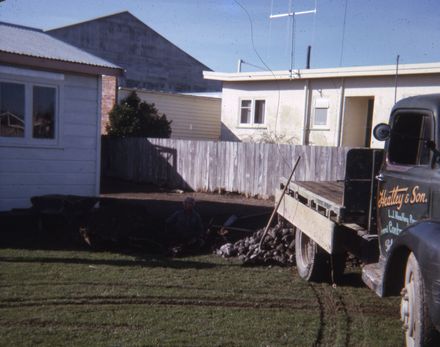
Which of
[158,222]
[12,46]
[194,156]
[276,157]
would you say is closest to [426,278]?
[158,222]

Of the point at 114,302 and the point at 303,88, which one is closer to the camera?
the point at 114,302

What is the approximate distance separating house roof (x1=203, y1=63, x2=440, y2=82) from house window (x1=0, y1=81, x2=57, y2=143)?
10766mm

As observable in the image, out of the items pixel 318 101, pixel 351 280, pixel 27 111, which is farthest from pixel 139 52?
pixel 351 280

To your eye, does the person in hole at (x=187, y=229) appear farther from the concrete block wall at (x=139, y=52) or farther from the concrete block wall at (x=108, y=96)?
the concrete block wall at (x=139, y=52)

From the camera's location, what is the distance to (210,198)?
1540cm

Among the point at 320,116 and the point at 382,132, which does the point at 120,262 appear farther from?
the point at 320,116

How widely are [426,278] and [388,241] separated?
43.7 inches

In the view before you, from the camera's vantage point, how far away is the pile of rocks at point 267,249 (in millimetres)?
8156

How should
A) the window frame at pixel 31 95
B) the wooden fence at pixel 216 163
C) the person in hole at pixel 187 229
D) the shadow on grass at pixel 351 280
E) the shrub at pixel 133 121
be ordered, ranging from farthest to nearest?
the shrub at pixel 133 121, the wooden fence at pixel 216 163, the window frame at pixel 31 95, the person in hole at pixel 187 229, the shadow on grass at pixel 351 280

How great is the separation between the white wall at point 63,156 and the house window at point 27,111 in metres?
0.14

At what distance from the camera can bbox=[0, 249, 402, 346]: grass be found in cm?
499

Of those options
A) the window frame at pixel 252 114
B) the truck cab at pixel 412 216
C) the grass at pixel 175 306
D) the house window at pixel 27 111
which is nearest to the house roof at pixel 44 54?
the house window at pixel 27 111

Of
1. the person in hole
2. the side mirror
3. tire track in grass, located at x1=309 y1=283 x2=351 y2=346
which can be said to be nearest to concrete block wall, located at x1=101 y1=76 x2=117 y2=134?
the person in hole

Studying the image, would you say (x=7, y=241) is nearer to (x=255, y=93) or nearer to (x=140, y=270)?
(x=140, y=270)
